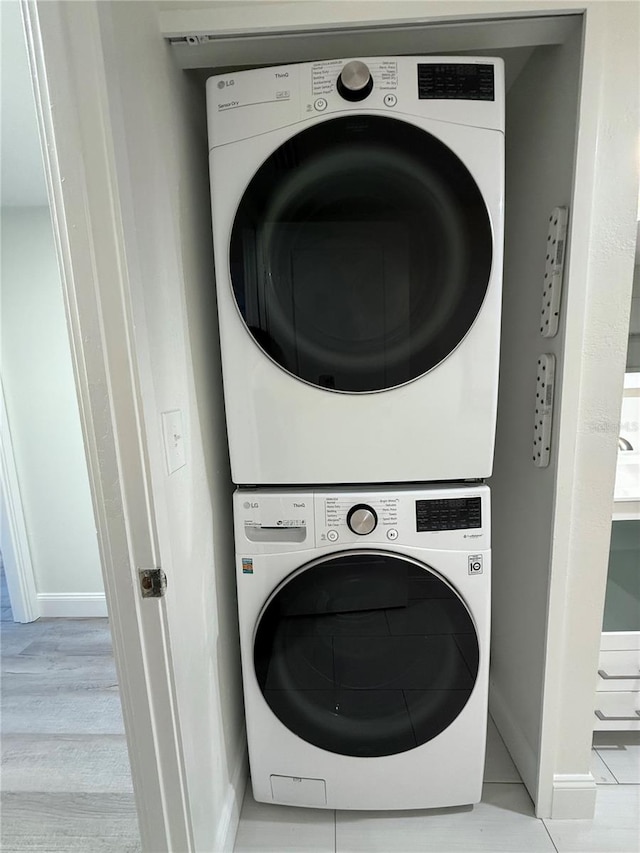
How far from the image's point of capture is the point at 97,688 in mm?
1815

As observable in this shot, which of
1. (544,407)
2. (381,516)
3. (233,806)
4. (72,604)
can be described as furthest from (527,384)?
(72,604)

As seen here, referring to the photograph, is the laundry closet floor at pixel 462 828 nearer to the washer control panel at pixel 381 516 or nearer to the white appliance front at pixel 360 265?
the washer control panel at pixel 381 516

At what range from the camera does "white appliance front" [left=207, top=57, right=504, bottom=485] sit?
95cm

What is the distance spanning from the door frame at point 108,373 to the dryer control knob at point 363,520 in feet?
1.47

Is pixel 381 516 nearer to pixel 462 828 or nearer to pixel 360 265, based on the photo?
pixel 360 265

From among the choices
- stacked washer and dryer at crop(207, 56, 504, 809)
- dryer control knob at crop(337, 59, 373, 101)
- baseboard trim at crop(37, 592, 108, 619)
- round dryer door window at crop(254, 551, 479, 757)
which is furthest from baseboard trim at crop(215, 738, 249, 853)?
dryer control knob at crop(337, 59, 373, 101)

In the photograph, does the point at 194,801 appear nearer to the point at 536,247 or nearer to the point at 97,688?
the point at 97,688

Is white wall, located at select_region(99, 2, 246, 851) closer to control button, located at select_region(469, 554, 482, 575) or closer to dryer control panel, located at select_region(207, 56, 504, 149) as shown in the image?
dryer control panel, located at select_region(207, 56, 504, 149)

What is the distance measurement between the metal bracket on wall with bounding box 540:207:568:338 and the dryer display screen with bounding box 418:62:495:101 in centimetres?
29

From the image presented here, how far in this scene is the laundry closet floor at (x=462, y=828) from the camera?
116 centimetres

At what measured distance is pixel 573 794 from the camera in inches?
47.2

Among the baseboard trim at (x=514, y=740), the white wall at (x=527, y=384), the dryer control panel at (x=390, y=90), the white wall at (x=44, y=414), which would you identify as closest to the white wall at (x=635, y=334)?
the white wall at (x=527, y=384)

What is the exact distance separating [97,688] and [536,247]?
86.0 inches

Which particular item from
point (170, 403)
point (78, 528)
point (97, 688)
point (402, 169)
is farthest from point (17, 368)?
point (402, 169)
